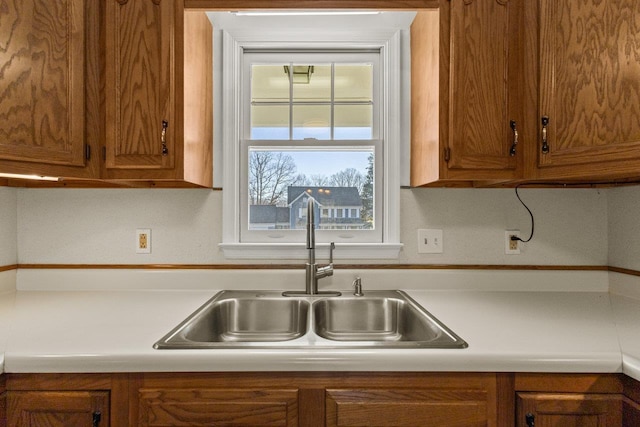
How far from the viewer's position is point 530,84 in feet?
4.12

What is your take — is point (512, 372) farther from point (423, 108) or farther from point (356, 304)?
point (423, 108)

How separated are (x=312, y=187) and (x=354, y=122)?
0.38 meters

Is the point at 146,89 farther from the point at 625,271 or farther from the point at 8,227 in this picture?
the point at 625,271

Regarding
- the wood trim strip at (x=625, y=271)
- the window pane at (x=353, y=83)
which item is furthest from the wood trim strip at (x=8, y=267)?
the wood trim strip at (x=625, y=271)

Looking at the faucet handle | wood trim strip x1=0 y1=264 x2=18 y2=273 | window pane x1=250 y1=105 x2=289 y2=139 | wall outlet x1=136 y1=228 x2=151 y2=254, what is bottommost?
the faucet handle

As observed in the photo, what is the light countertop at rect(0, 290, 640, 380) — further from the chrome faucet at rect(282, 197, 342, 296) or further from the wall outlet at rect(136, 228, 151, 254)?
the chrome faucet at rect(282, 197, 342, 296)

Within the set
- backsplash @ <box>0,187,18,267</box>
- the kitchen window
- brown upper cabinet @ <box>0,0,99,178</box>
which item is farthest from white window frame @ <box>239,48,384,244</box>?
backsplash @ <box>0,187,18,267</box>

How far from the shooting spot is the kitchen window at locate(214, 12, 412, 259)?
5.53ft

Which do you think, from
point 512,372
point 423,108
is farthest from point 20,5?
point 512,372

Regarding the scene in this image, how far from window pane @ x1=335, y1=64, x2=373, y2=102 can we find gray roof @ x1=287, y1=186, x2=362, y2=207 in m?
0.44

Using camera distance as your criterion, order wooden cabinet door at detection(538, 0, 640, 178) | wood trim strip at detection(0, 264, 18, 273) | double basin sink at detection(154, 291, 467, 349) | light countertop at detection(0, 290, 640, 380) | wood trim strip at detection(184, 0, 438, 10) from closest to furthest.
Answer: light countertop at detection(0, 290, 640, 380) → wooden cabinet door at detection(538, 0, 640, 178) → wood trim strip at detection(184, 0, 438, 10) → double basin sink at detection(154, 291, 467, 349) → wood trim strip at detection(0, 264, 18, 273)

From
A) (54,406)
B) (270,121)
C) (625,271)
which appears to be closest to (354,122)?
(270,121)

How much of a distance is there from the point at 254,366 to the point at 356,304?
2.19ft

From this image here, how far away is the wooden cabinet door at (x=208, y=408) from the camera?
3.14ft
